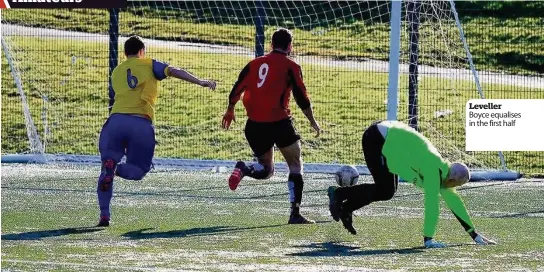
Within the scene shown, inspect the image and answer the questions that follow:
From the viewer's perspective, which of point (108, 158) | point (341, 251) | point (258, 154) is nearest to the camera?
point (341, 251)

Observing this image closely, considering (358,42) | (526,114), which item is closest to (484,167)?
(526,114)

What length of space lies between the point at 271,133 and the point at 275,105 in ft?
0.96

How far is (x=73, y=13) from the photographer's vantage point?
26828mm

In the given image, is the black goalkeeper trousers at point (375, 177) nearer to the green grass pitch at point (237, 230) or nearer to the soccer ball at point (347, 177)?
the green grass pitch at point (237, 230)

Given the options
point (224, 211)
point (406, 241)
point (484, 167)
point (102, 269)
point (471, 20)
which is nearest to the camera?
point (102, 269)

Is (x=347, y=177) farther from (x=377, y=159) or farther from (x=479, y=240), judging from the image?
(x=479, y=240)

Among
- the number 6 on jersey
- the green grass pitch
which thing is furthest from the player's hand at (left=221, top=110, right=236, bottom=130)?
the green grass pitch

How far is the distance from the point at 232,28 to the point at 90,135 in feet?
10.7

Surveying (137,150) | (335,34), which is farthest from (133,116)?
(335,34)

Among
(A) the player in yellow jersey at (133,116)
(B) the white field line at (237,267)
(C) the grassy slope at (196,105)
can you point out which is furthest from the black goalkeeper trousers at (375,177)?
(C) the grassy slope at (196,105)

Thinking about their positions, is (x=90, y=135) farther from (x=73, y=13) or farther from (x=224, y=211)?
(x=224, y=211)

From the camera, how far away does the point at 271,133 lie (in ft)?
45.5

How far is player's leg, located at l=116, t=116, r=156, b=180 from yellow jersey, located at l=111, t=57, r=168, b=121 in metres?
0.14

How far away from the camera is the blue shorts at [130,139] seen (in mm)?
13328
